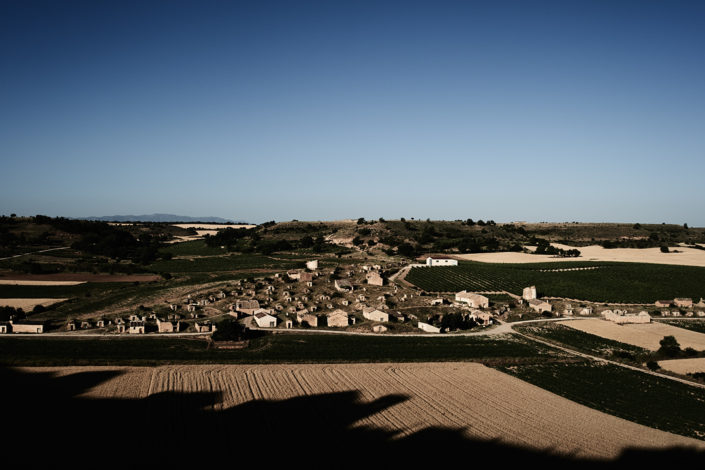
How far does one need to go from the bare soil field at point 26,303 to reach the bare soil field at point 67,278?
42.0 ft

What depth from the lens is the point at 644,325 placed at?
2532 inches

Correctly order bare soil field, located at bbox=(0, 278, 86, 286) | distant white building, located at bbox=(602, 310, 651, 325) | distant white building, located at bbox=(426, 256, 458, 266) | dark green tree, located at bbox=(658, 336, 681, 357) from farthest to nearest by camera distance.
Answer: distant white building, located at bbox=(426, 256, 458, 266) → bare soil field, located at bbox=(0, 278, 86, 286) → distant white building, located at bbox=(602, 310, 651, 325) → dark green tree, located at bbox=(658, 336, 681, 357)

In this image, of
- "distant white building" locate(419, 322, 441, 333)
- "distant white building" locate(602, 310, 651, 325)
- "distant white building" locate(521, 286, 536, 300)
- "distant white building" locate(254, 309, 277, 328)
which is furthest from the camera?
"distant white building" locate(521, 286, 536, 300)

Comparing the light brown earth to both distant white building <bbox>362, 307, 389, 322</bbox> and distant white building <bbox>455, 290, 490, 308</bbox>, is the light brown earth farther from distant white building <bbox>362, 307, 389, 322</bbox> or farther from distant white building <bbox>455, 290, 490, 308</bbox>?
distant white building <bbox>455, 290, 490, 308</bbox>

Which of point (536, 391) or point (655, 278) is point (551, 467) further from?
point (655, 278)

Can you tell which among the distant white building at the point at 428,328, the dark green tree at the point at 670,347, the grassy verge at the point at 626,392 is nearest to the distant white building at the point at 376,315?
the distant white building at the point at 428,328

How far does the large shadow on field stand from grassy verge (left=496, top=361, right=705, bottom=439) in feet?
17.4

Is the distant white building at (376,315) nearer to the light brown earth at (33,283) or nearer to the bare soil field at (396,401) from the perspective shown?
the bare soil field at (396,401)

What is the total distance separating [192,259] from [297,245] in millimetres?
34106

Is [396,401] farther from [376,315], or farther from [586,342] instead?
[376,315]

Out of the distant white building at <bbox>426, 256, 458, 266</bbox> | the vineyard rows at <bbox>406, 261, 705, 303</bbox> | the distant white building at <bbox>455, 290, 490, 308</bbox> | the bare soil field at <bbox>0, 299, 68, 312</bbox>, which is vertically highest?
the distant white building at <bbox>426, 256, 458, 266</bbox>

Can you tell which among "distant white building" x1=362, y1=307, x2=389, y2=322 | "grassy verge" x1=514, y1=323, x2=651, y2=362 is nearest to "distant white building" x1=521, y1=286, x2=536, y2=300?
"grassy verge" x1=514, y1=323, x2=651, y2=362

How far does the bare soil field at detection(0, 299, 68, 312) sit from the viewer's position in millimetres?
69688

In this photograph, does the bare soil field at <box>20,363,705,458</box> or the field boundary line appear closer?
the bare soil field at <box>20,363,705,458</box>
